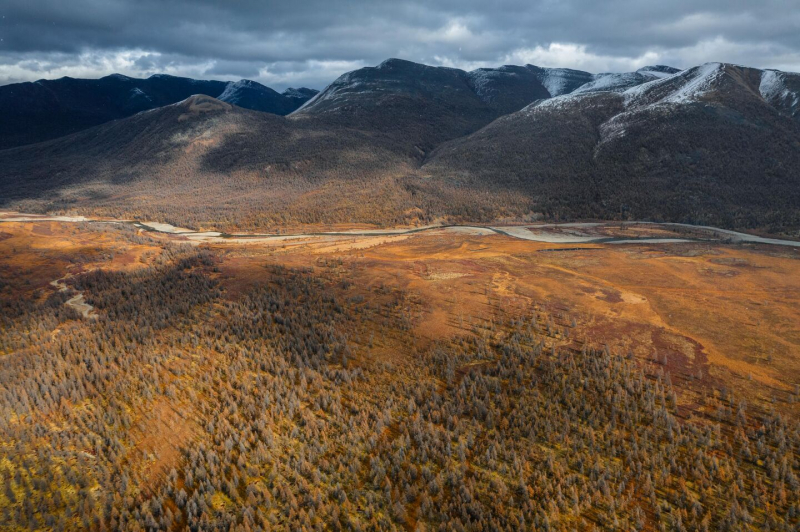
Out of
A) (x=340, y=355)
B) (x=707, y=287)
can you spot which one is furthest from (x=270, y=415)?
(x=707, y=287)

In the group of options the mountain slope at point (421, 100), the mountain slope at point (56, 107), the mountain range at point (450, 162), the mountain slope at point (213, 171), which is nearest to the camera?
the mountain range at point (450, 162)

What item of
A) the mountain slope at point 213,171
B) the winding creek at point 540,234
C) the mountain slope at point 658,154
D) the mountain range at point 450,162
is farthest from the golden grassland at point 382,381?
the mountain slope at point 213,171

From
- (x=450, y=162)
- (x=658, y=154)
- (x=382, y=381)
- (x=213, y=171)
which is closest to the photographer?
(x=382, y=381)

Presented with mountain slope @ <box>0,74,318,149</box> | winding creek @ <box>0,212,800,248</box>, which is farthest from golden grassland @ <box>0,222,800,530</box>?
mountain slope @ <box>0,74,318,149</box>

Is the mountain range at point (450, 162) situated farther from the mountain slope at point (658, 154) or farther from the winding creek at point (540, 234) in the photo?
the winding creek at point (540, 234)

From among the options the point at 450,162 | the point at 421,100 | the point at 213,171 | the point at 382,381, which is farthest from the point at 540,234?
the point at 421,100

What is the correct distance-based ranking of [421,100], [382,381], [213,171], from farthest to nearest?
[421,100] → [213,171] → [382,381]

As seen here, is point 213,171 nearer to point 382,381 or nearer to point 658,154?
point 382,381
